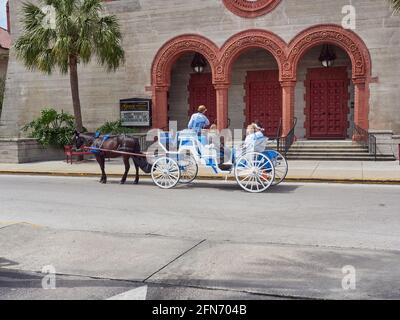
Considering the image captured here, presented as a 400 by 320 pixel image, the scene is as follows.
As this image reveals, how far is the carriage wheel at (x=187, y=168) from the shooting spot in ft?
43.0

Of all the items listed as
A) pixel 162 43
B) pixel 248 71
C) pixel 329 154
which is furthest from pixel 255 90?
pixel 329 154

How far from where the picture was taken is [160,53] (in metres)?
23.3

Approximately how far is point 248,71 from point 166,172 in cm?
1279

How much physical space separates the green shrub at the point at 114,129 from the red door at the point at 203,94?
3680 mm

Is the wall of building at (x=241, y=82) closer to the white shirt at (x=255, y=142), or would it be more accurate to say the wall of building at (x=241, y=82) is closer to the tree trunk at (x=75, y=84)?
the tree trunk at (x=75, y=84)

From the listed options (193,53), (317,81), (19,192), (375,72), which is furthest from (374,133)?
(19,192)

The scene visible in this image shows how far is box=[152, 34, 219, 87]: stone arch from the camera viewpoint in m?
22.4

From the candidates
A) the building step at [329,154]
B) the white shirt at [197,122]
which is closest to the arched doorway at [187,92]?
the building step at [329,154]

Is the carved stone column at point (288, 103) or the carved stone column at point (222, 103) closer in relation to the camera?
the carved stone column at point (288, 103)

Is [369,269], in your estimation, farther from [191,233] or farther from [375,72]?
[375,72]

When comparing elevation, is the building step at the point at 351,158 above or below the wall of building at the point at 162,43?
below

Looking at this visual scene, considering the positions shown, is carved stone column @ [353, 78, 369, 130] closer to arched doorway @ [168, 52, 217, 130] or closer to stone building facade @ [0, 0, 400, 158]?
stone building facade @ [0, 0, 400, 158]

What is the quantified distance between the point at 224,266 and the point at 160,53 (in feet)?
61.9

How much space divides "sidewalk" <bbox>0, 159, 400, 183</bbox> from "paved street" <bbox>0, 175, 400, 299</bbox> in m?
2.37
